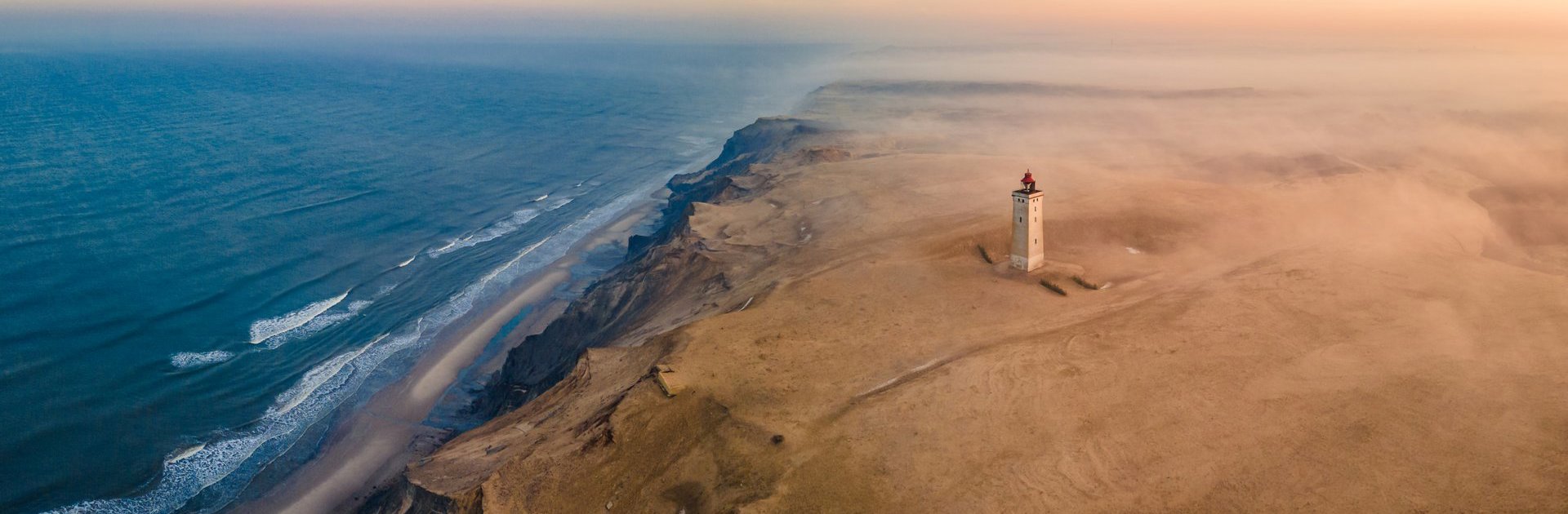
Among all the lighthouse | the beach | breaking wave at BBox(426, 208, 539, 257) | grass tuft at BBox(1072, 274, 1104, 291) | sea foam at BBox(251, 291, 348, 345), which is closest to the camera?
the beach

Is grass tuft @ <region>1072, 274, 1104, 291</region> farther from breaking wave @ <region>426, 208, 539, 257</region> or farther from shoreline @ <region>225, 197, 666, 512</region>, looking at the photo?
breaking wave @ <region>426, 208, 539, 257</region>

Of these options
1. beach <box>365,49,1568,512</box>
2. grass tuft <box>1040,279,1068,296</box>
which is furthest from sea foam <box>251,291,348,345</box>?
grass tuft <box>1040,279,1068,296</box>

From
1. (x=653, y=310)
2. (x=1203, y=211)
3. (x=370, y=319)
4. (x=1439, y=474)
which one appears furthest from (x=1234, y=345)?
(x=370, y=319)

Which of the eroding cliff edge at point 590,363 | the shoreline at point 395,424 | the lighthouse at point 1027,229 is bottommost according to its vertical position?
the shoreline at point 395,424

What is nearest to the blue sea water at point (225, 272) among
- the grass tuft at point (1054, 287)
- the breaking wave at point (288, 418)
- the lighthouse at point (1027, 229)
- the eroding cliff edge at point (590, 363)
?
the breaking wave at point (288, 418)

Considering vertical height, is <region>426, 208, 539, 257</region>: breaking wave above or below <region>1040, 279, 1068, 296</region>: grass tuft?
below

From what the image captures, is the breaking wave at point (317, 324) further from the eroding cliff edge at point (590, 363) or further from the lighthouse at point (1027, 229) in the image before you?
the lighthouse at point (1027, 229)

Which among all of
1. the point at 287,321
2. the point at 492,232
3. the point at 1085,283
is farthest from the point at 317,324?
the point at 1085,283
